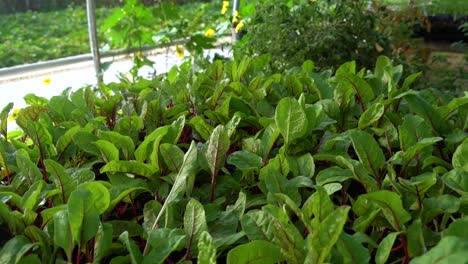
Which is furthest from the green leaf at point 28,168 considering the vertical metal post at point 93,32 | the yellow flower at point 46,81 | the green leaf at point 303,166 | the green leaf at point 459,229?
the yellow flower at point 46,81

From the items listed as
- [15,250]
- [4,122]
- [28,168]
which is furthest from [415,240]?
[4,122]

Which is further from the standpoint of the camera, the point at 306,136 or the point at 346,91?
the point at 346,91

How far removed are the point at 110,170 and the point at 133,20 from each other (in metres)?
2.64

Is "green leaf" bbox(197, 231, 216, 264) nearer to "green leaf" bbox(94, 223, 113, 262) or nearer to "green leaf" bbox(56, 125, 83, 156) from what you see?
"green leaf" bbox(94, 223, 113, 262)

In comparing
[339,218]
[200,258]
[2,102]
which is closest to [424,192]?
[339,218]

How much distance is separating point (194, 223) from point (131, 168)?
215mm

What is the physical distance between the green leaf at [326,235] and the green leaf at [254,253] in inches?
1.9

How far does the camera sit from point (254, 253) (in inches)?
26.0

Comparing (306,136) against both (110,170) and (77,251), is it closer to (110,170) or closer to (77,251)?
(110,170)

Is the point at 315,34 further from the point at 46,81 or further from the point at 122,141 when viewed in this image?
the point at 122,141

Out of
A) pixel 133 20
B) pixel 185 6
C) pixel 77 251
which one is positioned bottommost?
pixel 185 6

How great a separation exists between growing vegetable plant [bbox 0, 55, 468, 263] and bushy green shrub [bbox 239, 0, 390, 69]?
154cm

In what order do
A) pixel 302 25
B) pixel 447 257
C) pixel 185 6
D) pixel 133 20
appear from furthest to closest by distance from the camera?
pixel 185 6
pixel 133 20
pixel 302 25
pixel 447 257

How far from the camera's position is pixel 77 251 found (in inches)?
Answer: 30.4
